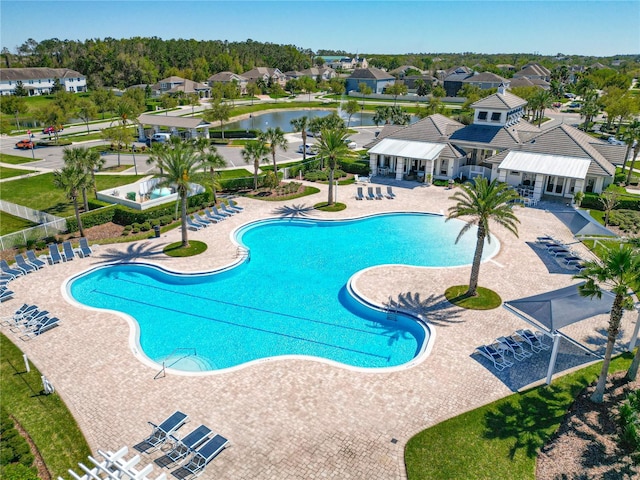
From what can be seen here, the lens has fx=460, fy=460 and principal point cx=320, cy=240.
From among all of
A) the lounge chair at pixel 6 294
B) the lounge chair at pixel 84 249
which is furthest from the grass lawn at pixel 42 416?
the lounge chair at pixel 84 249

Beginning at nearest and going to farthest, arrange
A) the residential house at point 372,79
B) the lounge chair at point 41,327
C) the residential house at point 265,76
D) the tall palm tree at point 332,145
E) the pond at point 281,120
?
the lounge chair at point 41,327 < the tall palm tree at point 332,145 < the pond at point 281,120 < the residential house at point 372,79 < the residential house at point 265,76

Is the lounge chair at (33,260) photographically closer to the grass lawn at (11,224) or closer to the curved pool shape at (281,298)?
the curved pool shape at (281,298)

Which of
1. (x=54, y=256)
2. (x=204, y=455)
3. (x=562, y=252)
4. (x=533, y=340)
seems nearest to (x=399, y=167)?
(x=562, y=252)

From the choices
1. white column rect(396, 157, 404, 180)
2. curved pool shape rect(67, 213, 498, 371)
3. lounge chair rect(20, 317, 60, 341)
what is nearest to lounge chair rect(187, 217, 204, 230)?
curved pool shape rect(67, 213, 498, 371)

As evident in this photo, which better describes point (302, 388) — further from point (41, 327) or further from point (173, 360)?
point (41, 327)

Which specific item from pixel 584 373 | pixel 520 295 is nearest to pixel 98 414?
pixel 584 373

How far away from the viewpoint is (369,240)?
35.1m

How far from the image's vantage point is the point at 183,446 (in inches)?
627

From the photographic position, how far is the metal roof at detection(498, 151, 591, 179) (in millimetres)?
40906

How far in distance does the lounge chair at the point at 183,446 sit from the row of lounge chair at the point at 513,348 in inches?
500

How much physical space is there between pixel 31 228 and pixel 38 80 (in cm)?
11231

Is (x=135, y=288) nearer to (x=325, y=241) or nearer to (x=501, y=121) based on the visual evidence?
(x=325, y=241)

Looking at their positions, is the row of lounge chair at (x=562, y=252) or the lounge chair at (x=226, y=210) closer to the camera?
the row of lounge chair at (x=562, y=252)

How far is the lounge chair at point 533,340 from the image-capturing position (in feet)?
71.1
